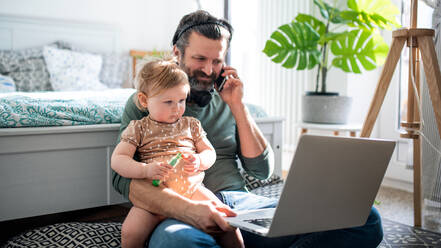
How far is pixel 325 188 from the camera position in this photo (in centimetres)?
98

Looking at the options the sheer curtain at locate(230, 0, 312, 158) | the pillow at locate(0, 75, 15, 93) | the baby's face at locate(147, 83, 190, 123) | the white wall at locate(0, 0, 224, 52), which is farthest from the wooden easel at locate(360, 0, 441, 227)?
the white wall at locate(0, 0, 224, 52)

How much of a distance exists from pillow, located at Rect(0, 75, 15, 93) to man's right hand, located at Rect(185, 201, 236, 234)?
81.3 inches

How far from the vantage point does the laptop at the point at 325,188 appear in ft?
2.96

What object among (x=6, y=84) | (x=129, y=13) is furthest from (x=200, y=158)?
(x=129, y=13)

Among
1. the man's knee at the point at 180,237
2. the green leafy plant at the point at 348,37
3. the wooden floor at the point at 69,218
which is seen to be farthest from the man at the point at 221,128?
the green leafy plant at the point at 348,37

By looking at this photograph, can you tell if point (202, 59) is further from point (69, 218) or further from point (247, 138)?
point (69, 218)

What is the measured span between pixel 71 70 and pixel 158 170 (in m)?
2.44

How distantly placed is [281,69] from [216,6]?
1.20m

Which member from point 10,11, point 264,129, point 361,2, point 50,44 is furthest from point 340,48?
point 10,11

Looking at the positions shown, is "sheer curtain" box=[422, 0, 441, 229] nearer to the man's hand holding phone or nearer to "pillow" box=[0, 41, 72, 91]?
the man's hand holding phone

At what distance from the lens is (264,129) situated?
83.5 inches

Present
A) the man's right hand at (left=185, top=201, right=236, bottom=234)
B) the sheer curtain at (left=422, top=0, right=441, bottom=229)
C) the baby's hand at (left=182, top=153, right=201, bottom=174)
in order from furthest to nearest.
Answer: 1. the sheer curtain at (left=422, top=0, right=441, bottom=229)
2. the baby's hand at (left=182, top=153, right=201, bottom=174)
3. the man's right hand at (left=185, top=201, right=236, bottom=234)

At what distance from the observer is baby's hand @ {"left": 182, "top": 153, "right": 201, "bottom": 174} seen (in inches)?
45.5

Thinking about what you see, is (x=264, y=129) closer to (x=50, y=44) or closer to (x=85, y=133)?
(x=85, y=133)
